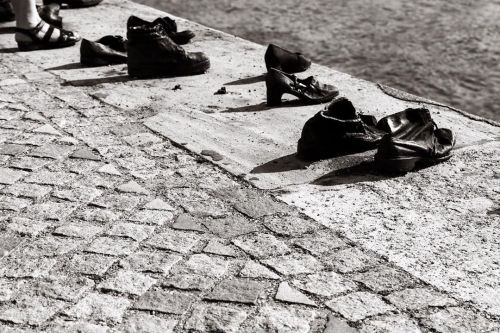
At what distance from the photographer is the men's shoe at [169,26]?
595cm

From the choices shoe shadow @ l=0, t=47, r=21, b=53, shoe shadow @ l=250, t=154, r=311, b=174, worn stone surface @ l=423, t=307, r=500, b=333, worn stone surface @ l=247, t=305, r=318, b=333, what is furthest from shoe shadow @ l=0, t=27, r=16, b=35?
worn stone surface @ l=423, t=307, r=500, b=333

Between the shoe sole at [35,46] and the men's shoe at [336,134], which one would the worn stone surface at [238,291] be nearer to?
the men's shoe at [336,134]

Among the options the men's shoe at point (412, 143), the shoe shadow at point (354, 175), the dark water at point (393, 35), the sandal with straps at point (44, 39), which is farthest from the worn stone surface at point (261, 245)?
the sandal with straps at point (44, 39)

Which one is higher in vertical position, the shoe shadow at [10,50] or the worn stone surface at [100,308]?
the worn stone surface at [100,308]

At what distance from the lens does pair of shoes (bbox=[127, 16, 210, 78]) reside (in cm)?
548

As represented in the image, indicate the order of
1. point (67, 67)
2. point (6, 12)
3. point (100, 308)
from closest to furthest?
point (100, 308) → point (67, 67) → point (6, 12)

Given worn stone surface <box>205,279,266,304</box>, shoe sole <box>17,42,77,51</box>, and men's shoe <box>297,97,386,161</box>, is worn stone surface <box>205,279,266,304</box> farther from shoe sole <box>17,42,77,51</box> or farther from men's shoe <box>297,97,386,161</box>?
shoe sole <box>17,42,77,51</box>

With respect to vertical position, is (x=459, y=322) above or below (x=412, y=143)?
below

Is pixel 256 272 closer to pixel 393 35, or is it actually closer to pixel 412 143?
pixel 412 143

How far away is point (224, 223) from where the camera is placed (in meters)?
3.51

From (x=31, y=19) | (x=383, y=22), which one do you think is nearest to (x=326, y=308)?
(x=31, y=19)

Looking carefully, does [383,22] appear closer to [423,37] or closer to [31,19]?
[423,37]

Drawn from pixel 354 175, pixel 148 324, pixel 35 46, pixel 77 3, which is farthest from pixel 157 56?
pixel 148 324

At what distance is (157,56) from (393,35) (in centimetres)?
266
